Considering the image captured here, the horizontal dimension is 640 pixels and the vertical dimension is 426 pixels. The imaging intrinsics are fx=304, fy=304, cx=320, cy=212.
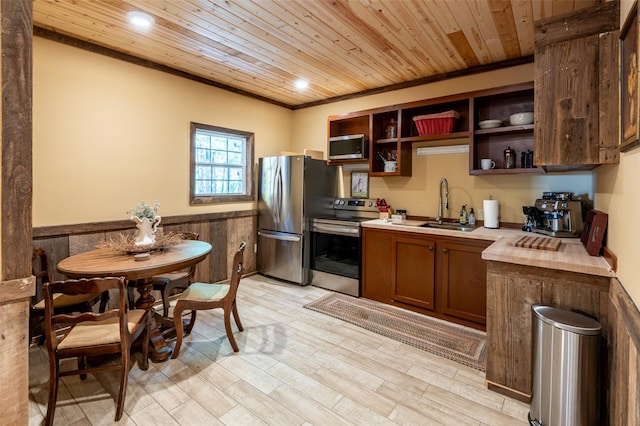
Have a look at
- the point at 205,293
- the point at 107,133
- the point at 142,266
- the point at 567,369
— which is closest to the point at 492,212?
the point at 567,369

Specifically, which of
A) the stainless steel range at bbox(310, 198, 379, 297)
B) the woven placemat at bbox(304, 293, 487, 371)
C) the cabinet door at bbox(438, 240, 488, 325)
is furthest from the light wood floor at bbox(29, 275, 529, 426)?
the stainless steel range at bbox(310, 198, 379, 297)

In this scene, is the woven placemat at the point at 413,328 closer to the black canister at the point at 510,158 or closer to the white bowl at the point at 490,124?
the black canister at the point at 510,158

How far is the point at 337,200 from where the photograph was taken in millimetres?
4512

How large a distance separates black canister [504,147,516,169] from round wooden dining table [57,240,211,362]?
120 inches

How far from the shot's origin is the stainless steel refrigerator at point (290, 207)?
4078 mm

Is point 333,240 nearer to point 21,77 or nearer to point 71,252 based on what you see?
point 71,252

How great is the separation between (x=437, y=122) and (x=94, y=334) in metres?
3.56

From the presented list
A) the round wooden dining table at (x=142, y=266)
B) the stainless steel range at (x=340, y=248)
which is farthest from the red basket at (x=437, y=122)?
the round wooden dining table at (x=142, y=266)

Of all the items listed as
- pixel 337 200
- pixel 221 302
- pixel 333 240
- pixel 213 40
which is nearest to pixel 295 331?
pixel 221 302

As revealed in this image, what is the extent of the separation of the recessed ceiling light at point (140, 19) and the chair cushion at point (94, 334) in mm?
2313

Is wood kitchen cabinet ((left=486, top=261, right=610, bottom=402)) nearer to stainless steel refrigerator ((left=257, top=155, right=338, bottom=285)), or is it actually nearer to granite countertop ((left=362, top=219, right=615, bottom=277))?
granite countertop ((left=362, top=219, right=615, bottom=277))

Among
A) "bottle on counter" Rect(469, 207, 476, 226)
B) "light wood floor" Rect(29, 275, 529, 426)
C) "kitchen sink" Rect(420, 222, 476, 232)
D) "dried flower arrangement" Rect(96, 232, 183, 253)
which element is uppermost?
"bottle on counter" Rect(469, 207, 476, 226)

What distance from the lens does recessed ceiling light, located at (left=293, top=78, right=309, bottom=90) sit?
3.92 m

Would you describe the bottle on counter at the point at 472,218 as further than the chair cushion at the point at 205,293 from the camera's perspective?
Yes
